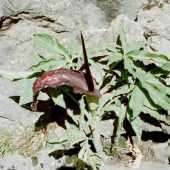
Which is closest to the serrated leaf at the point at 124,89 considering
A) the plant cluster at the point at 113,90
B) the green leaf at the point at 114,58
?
the plant cluster at the point at 113,90

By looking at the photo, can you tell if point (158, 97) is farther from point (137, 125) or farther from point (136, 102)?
point (137, 125)

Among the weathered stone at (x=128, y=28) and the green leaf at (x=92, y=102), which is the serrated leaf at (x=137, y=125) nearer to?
the green leaf at (x=92, y=102)

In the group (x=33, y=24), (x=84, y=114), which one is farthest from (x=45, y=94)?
(x=33, y=24)

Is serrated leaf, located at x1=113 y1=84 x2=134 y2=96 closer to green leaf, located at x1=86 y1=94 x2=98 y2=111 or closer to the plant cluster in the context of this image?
the plant cluster

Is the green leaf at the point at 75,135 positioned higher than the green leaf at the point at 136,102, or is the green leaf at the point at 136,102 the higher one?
the green leaf at the point at 136,102

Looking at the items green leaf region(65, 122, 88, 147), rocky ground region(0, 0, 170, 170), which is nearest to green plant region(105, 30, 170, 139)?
rocky ground region(0, 0, 170, 170)

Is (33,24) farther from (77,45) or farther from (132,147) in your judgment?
(132,147)
